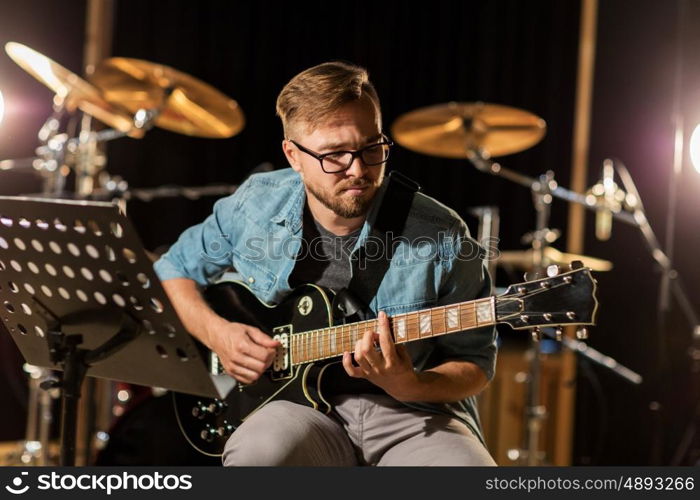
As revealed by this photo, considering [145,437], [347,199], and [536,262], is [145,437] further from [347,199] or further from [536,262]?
[536,262]

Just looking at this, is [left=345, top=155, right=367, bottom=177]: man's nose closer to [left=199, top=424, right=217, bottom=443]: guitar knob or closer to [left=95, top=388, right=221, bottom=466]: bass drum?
[left=199, top=424, right=217, bottom=443]: guitar knob

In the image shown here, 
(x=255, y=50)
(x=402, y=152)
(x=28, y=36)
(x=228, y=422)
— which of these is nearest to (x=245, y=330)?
(x=228, y=422)

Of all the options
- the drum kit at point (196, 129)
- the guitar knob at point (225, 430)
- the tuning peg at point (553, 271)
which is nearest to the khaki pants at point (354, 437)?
the guitar knob at point (225, 430)

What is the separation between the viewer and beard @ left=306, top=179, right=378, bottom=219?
188 cm

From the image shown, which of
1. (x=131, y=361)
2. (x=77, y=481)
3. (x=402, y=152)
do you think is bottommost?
(x=77, y=481)

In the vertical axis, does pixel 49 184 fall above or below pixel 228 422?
above

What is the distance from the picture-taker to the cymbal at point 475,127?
2980 mm

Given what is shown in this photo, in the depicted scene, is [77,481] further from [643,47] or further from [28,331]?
Result: [643,47]

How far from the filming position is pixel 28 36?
3785 mm

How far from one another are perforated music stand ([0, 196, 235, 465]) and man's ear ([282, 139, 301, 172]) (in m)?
0.52

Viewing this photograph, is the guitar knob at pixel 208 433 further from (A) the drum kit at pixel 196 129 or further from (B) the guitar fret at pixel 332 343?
(A) the drum kit at pixel 196 129

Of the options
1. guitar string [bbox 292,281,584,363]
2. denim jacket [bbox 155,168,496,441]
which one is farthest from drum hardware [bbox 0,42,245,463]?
guitar string [bbox 292,281,584,363]

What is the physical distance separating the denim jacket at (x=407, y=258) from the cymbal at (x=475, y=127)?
3.20ft

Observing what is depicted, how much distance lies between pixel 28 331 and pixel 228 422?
0.53 m
